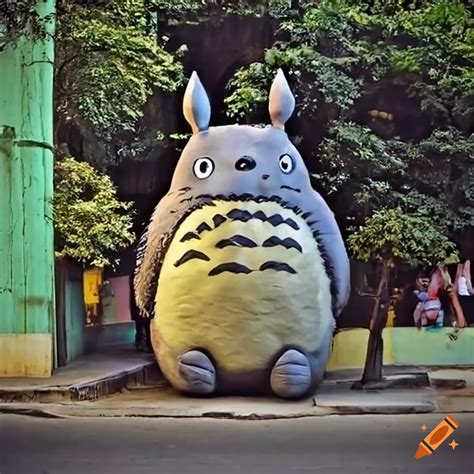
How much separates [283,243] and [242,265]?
0.55 feet

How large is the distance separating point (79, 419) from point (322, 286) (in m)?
0.96

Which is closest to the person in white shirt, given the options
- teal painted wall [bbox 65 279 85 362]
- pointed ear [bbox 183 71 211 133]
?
pointed ear [bbox 183 71 211 133]

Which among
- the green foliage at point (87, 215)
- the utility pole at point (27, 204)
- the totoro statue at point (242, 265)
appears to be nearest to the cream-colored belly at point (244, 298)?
the totoro statue at point (242, 265)

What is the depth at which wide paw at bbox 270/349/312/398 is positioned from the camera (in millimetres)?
3307

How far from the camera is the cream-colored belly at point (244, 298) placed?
11.0ft

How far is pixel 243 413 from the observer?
127 inches

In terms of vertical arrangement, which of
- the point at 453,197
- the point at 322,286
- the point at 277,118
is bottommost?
the point at 322,286

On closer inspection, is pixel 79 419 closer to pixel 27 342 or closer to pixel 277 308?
pixel 27 342

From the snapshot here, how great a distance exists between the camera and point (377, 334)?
340cm

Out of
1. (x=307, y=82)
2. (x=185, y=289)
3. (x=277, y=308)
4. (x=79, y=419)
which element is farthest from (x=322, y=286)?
(x=79, y=419)

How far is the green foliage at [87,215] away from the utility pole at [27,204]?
1.6 inches

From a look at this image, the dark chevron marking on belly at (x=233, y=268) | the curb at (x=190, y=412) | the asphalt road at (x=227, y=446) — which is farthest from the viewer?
the dark chevron marking on belly at (x=233, y=268)

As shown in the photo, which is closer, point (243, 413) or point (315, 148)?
point (243, 413)

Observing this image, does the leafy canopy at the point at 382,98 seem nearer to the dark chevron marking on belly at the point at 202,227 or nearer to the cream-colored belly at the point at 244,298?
the cream-colored belly at the point at 244,298
